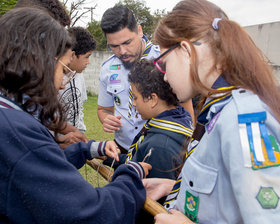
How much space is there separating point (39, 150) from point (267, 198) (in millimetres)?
916

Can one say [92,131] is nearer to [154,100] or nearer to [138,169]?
[154,100]

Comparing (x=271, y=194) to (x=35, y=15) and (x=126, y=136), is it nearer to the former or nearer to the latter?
(x=35, y=15)

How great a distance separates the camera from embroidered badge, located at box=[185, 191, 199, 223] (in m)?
1.25

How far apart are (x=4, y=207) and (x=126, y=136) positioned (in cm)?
224

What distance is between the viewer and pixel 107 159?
2.50 meters

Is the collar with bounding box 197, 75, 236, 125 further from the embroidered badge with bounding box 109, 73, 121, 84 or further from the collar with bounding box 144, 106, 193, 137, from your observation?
the embroidered badge with bounding box 109, 73, 121, 84

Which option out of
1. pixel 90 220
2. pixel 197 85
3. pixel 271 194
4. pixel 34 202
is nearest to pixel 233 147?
pixel 271 194

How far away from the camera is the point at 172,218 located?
1278mm

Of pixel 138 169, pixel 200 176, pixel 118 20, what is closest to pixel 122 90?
pixel 118 20

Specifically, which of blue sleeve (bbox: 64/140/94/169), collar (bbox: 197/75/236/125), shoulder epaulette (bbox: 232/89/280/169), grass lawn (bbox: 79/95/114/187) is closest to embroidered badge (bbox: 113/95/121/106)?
blue sleeve (bbox: 64/140/94/169)

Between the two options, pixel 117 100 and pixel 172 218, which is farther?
pixel 117 100

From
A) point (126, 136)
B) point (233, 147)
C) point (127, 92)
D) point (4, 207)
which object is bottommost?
point (126, 136)

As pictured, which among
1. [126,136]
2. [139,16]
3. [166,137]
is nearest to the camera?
[166,137]

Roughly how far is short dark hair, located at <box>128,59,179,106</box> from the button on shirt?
2.66 ft
